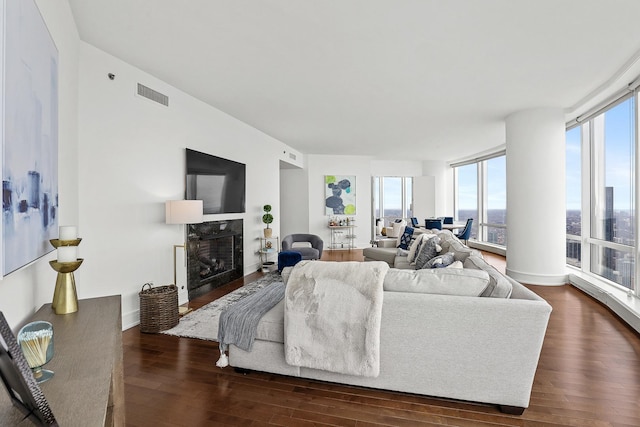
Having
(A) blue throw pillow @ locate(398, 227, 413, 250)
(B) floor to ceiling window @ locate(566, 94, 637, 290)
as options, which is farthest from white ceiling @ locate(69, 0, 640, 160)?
(A) blue throw pillow @ locate(398, 227, 413, 250)

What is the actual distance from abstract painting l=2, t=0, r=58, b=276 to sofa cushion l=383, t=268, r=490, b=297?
76.5 inches

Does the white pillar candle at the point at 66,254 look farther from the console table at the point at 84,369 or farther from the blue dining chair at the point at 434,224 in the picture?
the blue dining chair at the point at 434,224

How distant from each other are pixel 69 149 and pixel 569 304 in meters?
5.71

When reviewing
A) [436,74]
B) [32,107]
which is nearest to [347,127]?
[436,74]

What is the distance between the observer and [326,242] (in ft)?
30.7

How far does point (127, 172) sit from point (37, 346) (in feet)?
8.95

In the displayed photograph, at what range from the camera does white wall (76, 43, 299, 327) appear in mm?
2979

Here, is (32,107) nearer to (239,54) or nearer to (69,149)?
(69,149)

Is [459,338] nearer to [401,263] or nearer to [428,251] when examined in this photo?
[428,251]

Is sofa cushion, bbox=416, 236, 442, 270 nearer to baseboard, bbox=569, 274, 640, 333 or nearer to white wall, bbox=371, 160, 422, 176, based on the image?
baseboard, bbox=569, 274, 640, 333

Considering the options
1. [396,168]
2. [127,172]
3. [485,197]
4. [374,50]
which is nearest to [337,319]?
[374,50]

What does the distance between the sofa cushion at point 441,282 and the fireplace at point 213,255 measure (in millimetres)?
3037

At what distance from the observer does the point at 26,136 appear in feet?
4.20

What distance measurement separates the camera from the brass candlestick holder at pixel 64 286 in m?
1.52
